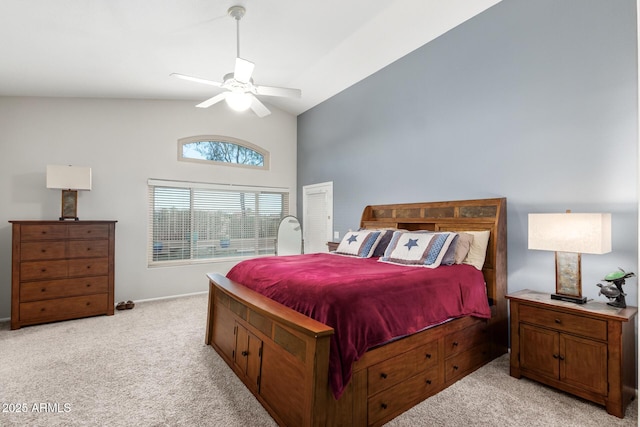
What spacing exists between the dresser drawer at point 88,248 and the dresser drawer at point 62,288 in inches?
11.7

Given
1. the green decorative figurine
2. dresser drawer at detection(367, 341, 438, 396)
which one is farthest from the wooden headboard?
dresser drawer at detection(367, 341, 438, 396)

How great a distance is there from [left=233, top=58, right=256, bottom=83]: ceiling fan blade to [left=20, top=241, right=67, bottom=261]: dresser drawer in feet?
10.3

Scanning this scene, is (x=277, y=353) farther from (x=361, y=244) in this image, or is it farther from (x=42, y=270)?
(x=42, y=270)

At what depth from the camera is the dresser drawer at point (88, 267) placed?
3998 mm

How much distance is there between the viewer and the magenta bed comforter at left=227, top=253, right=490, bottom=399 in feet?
5.93

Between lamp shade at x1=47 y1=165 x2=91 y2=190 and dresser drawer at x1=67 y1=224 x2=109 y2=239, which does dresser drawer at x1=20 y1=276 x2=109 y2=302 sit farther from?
lamp shade at x1=47 y1=165 x2=91 y2=190

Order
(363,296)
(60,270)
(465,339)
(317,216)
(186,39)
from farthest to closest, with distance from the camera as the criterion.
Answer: (317,216) → (60,270) → (186,39) → (465,339) → (363,296)

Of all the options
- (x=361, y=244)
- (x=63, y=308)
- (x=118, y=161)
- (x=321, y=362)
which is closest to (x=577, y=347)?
(x=321, y=362)

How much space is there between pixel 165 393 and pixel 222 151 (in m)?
4.15

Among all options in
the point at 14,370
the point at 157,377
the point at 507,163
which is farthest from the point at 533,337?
the point at 14,370

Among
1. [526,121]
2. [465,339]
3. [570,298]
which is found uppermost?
[526,121]

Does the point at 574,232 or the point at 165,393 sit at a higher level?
the point at 574,232

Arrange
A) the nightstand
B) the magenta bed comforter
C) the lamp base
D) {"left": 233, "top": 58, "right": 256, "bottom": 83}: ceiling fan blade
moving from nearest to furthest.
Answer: the magenta bed comforter < the nightstand < the lamp base < {"left": 233, "top": 58, "right": 256, "bottom": 83}: ceiling fan blade

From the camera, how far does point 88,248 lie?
13.4 ft
